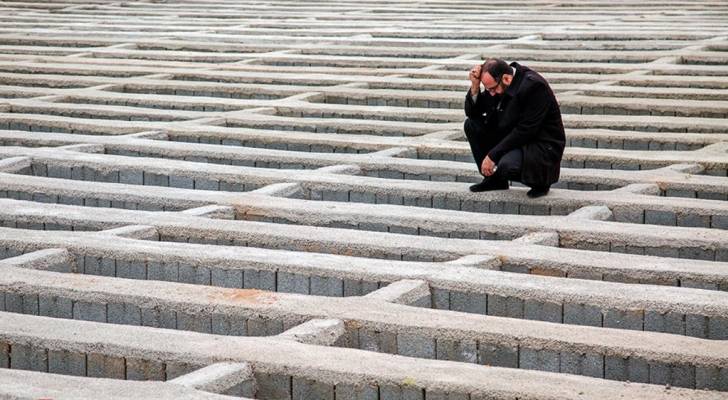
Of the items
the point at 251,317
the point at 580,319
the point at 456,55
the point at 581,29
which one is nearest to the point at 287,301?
the point at 251,317

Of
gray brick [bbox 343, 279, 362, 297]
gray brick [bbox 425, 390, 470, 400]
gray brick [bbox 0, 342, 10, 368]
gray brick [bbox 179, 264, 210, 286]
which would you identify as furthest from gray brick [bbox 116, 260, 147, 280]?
gray brick [bbox 425, 390, 470, 400]

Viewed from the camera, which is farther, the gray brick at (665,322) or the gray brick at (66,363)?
the gray brick at (665,322)

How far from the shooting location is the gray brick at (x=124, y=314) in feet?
17.0

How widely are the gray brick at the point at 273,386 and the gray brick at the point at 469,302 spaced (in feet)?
3.63

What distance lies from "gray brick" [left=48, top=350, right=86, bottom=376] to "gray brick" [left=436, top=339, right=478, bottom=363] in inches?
46.4

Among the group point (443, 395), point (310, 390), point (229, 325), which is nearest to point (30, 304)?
point (229, 325)

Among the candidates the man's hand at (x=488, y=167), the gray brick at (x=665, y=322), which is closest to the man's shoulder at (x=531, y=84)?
the man's hand at (x=488, y=167)

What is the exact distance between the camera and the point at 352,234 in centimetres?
622

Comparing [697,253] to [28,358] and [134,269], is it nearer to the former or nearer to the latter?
[134,269]

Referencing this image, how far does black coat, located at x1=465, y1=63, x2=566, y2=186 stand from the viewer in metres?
6.93

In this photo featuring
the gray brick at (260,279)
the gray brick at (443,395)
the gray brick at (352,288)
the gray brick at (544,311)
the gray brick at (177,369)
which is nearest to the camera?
the gray brick at (443,395)

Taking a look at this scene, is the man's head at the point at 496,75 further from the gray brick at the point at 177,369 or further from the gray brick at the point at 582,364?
the gray brick at the point at 177,369

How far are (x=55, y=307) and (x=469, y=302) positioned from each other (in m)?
1.55

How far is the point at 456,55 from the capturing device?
1276cm
